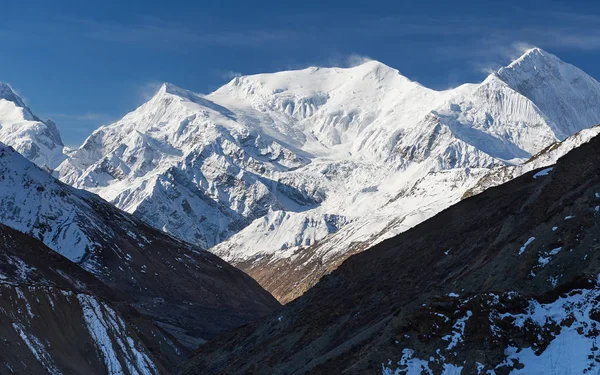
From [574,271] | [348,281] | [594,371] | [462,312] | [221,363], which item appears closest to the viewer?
[594,371]

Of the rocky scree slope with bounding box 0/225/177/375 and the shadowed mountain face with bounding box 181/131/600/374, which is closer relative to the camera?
the shadowed mountain face with bounding box 181/131/600/374

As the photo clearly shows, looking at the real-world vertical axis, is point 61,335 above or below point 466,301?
above

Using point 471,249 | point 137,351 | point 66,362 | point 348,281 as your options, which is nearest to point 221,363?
point 348,281

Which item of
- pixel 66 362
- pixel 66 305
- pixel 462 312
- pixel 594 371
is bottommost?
pixel 594 371

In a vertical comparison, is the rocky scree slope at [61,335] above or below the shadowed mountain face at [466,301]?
above

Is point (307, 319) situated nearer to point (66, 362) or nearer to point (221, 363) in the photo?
point (221, 363)
